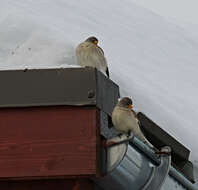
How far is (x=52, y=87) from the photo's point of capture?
9.21 feet

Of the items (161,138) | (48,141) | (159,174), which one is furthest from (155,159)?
(161,138)

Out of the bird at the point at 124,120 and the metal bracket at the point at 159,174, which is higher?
the bird at the point at 124,120

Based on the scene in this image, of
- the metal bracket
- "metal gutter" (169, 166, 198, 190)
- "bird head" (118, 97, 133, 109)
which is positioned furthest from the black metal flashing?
"metal gutter" (169, 166, 198, 190)

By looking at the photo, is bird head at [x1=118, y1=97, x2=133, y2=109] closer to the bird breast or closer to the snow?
the bird breast

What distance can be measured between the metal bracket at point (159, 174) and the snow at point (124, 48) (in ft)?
2.85

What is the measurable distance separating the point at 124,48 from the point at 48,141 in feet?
8.40

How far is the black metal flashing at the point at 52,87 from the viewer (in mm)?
2783

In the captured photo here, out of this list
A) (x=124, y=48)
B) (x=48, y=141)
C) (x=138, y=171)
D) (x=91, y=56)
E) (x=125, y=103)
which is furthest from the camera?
(x=124, y=48)

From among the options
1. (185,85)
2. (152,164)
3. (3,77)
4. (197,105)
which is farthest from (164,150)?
(185,85)

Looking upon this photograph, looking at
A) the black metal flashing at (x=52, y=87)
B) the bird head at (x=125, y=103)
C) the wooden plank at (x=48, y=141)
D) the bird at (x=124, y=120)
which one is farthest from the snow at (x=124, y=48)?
the wooden plank at (x=48, y=141)

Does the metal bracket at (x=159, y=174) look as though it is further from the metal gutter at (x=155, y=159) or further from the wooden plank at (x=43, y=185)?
the wooden plank at (x=43, y=185)

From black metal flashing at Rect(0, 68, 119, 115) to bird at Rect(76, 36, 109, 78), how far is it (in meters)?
0.68

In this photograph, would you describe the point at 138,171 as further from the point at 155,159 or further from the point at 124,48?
the point at 124,48

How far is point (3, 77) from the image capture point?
2.85 m
